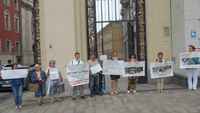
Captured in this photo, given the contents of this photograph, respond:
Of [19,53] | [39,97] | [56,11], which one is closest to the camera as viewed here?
[39,97]

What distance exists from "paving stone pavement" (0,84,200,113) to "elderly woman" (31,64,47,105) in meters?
0.36

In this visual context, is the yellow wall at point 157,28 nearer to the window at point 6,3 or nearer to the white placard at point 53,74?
the white placard at point 53,74

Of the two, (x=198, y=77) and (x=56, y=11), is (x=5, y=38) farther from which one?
(x=198, y=77)

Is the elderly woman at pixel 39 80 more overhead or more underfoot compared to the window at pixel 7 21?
more underfoot

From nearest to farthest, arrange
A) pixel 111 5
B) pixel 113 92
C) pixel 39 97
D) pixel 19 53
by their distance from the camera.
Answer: pixel 39 97 < pixel 113 92 < pixel 111 5 < pixel 19 53

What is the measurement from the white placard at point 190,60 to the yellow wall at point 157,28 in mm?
3496

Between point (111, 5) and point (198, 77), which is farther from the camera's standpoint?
point (111, 5)

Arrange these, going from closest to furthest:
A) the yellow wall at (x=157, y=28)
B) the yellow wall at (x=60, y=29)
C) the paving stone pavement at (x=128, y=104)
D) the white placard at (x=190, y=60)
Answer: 1. the paving stone pavement at (x=128, y=104)
2. the white placard at (x=190, y=60)
3. the yellow wall at (x=60, y=29)
4. the yellow wall at (x=157, y=28)

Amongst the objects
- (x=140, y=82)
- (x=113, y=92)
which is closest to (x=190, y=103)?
(x=113, y=92)

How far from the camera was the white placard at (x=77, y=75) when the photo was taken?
1878 centimetres

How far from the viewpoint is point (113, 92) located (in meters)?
19.4

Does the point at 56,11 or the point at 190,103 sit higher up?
the point at 56,11

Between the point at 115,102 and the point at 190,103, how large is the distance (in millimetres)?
2540

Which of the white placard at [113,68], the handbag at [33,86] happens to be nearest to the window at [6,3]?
the white placard at [113,68]
